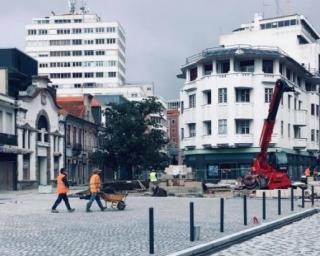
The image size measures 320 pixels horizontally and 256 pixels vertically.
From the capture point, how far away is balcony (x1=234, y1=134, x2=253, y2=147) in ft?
183

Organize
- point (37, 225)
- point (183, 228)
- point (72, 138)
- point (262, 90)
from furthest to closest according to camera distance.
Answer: point (72, 138) < point (262, 90) < point (37, 225) < point (183, 228)

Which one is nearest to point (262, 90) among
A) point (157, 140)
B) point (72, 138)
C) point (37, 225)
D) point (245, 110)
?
point (245, 110)

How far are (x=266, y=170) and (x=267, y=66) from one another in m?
24.5

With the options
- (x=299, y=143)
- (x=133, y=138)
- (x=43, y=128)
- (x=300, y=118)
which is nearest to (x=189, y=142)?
(x=133, y=138)

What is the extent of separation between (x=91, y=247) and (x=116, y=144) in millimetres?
43626

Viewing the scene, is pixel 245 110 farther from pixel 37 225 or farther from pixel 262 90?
pixel 37 225

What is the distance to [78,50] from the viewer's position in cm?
12556

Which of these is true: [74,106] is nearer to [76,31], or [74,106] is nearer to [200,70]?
[200,70]

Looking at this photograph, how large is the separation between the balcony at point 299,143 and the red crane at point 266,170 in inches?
1053

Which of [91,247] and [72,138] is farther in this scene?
[72,138]

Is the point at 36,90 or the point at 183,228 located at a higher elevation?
the point at 36,90

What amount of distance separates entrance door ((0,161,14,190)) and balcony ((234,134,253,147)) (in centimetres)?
1950

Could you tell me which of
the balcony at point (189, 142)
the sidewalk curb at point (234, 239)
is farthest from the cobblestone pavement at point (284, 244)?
the balcony at point (189, 142)

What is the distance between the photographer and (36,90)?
53.5m
